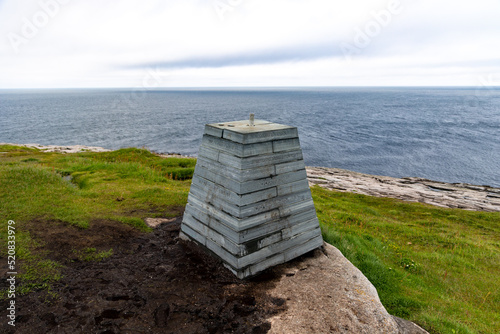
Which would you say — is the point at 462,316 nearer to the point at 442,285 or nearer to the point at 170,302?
the point at 442,285

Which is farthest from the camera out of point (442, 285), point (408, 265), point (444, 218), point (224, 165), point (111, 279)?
point (444, 218)

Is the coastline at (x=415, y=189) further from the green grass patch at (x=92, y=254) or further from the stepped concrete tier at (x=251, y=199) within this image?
the green grass patch at (x=92, y=254)

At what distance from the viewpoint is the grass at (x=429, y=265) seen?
9.20 meters

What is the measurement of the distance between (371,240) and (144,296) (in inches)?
455

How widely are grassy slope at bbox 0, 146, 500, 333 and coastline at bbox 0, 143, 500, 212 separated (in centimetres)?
998

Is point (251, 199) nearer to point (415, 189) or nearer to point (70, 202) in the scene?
point (70, 202)

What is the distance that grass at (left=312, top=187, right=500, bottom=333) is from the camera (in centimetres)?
920

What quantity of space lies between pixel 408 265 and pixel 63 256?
13.3m

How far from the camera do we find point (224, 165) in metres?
8.66

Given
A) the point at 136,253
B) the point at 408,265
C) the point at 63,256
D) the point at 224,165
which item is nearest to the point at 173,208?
the point at 136,253

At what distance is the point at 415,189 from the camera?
37.0 meters
